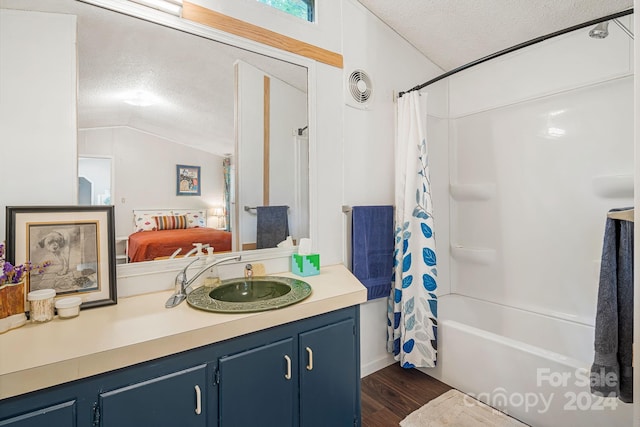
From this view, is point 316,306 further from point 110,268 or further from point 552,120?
point 552,120

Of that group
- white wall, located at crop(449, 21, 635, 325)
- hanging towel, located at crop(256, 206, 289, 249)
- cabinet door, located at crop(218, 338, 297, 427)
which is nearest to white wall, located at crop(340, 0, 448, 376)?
hanging towel, located at crop(256, 206, 289, 249)

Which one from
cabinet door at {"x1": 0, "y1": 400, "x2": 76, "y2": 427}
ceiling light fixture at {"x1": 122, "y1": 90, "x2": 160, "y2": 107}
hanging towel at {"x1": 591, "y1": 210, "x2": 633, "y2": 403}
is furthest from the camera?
ceiling light fixture at {"x1": 122, "y1": 90, "x2": 160, "y2": 107}

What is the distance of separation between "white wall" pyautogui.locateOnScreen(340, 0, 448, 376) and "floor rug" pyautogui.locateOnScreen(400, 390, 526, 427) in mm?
478

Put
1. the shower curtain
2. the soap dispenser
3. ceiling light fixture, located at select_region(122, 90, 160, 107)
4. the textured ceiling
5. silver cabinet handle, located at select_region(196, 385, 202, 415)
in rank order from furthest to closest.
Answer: the shower curtain
the textured ceiling
the soap dispenser
ceiling light fixture, located at select_region(122, 90, 160, 107)
silver cabinet handle, located at select_region(196, 385, 202, 415)

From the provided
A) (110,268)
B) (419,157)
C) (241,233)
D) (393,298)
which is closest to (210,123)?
(241,233)

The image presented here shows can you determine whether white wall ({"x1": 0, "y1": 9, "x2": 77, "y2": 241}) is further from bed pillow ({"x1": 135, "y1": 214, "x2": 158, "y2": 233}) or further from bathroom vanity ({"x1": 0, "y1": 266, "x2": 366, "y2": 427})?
bathroom vanity ({"x1": 0, "y1": 266, "x2": 366, "y2": 427})

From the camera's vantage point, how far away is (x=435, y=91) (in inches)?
106

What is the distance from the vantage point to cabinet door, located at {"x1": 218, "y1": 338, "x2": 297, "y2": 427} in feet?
3.50

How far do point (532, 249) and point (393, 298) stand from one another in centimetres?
119

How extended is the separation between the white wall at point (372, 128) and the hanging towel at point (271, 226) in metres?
0.37

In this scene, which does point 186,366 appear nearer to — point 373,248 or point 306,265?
point 306,265

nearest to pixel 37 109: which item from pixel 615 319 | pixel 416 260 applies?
pixel 416 260

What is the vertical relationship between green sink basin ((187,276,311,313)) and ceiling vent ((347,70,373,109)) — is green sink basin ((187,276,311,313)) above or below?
below

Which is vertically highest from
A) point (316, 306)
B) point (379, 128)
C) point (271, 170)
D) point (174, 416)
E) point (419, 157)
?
point (379, 128)
